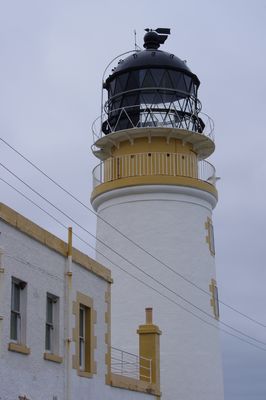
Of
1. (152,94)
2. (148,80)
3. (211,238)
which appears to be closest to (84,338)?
(211,238)

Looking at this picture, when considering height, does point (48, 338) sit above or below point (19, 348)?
above

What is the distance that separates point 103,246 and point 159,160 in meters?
3.81

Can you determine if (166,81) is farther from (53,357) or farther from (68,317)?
(53,357)

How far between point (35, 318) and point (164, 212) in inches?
469

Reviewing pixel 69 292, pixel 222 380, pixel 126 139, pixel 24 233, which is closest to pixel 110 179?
pixel 126 139

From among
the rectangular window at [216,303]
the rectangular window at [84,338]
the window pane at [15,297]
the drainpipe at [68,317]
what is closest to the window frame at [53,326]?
the drainpipe at [68,317]

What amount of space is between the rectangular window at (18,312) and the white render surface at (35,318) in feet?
0.40

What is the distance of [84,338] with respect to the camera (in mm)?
20406

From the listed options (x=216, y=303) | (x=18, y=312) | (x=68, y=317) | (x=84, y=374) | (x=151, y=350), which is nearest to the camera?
(x=18, y=312)

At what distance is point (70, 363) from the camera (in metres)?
18.8

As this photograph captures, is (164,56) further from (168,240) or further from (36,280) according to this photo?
(36,280)

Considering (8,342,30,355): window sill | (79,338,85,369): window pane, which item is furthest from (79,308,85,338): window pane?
(8,342,30,355): window sill

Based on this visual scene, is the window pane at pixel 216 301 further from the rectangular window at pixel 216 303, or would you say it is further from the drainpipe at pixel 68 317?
the drainpipe at pixel 68 317

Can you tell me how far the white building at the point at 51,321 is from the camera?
1623 centimetres
